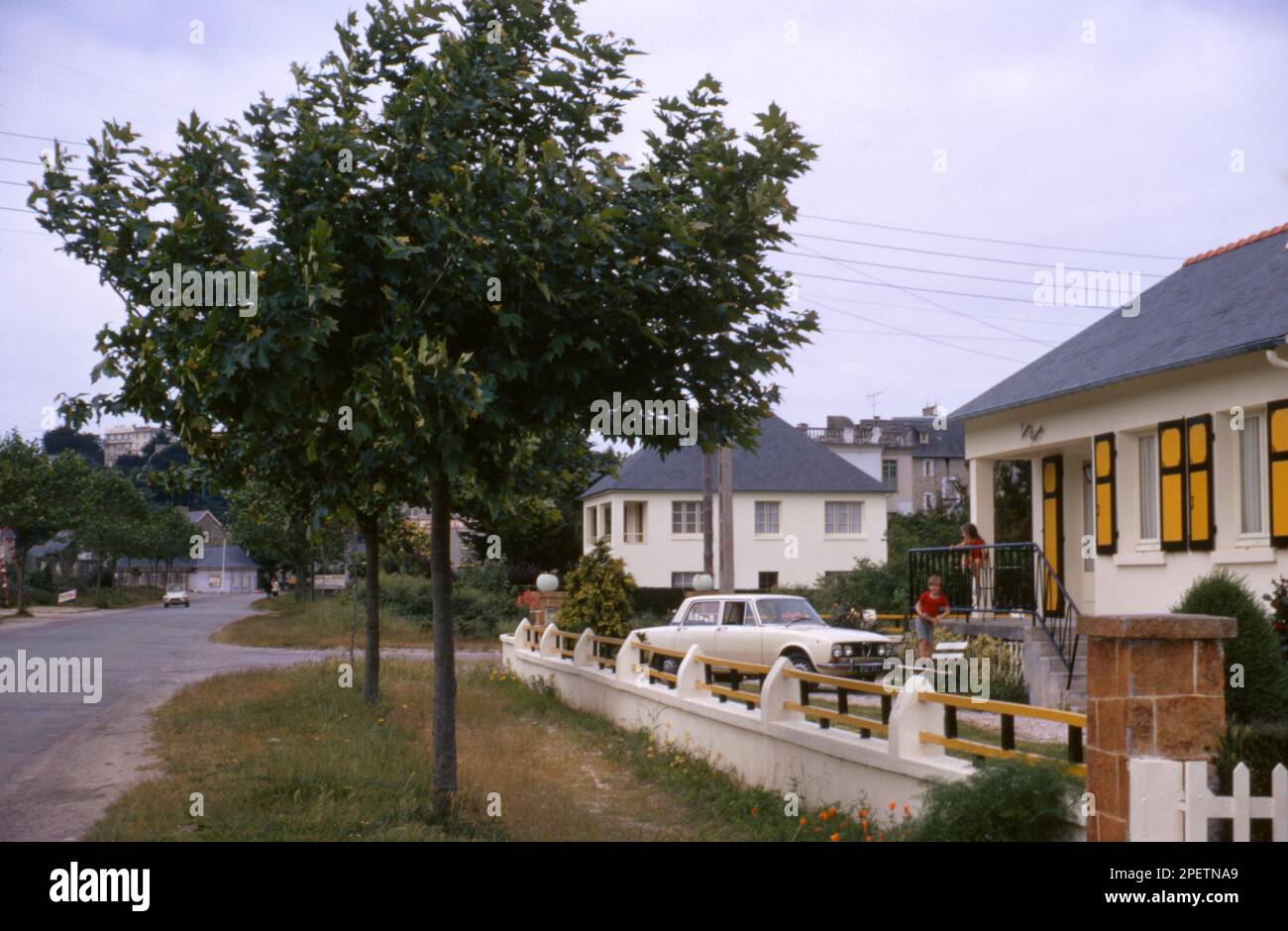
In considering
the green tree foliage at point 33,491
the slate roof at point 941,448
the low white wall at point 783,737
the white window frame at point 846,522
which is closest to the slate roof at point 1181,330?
the low white wall at point 783,737

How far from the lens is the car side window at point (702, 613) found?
64.6 ft

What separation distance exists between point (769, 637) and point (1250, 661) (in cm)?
1119

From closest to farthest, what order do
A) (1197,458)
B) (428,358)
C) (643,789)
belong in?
(428,358) → (643,789) → (1197,458)

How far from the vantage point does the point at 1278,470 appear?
13.0 m

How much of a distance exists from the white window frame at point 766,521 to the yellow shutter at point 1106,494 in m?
27.7

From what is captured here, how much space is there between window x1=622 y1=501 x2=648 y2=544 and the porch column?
23.9 m

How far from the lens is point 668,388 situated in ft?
26.9

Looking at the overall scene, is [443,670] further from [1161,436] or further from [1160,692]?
[1161,436]

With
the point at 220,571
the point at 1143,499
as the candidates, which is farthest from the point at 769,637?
the point at 220,571

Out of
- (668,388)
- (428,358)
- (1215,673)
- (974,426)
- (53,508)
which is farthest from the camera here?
(53,508)

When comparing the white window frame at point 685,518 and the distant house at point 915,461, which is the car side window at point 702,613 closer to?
the white window frame at point 685,518
